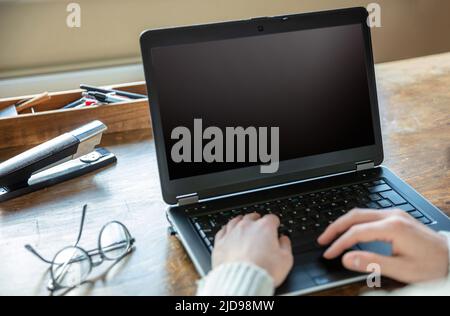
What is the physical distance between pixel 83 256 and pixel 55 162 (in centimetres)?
28

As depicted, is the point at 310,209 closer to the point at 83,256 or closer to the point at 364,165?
the point at 364,165

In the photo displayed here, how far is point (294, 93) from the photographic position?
104 centimetres

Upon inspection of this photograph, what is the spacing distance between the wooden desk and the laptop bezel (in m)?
0.08

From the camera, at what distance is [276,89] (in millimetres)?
1031

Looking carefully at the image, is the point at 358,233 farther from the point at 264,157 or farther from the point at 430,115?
the point at 430,115

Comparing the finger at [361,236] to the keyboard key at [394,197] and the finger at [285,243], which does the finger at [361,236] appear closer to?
the finger at [285,243]

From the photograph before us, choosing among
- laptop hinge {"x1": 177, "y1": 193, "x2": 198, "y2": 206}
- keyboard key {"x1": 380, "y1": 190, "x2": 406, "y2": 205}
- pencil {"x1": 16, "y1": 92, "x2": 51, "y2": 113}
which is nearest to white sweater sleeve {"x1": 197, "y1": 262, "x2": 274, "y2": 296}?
laptop hinge {"x1": 177, "y1": 193, "x2": 198, "y2": 206}

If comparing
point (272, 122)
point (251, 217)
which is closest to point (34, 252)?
point (251, 217)

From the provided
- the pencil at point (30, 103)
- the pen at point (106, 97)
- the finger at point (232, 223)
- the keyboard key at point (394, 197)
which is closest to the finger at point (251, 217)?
the finger at point (232, 223)

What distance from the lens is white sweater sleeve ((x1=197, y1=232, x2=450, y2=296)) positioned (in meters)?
0.77

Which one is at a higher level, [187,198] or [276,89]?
[276,89]

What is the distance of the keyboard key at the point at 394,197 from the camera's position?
3.25ft
